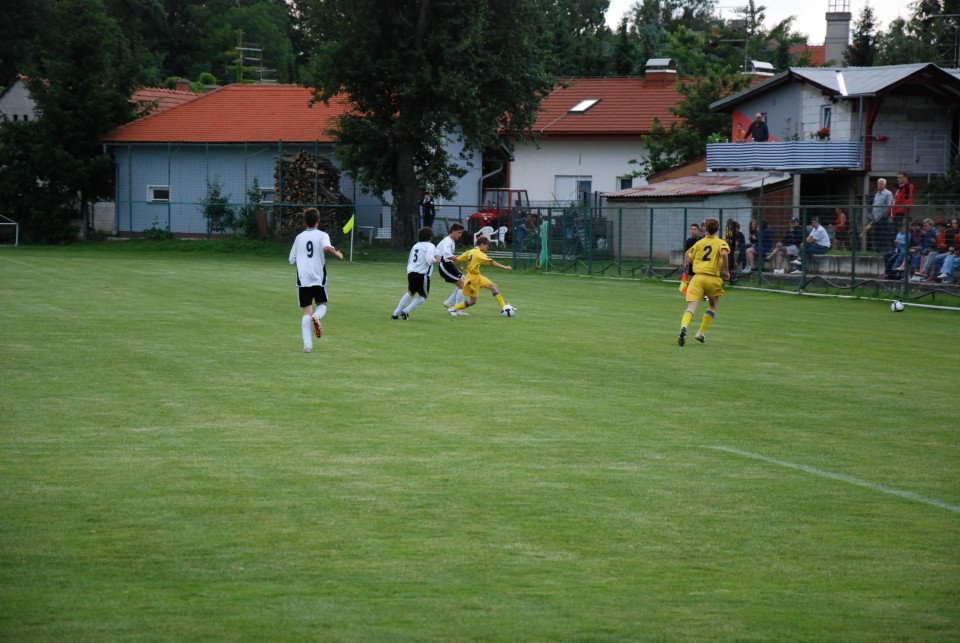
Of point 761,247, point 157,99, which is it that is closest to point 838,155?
point 761,247

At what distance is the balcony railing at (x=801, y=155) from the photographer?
38500 mm

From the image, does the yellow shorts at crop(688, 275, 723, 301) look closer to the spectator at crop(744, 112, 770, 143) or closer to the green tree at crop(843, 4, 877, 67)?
the spectator at crop(744, 112, 770, 143)

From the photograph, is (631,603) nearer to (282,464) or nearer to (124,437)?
(282,464)

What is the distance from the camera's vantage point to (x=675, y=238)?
114 ft

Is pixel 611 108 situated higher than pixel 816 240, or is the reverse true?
pixel 611 108

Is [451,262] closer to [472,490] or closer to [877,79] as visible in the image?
[472,490]

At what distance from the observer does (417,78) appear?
40.7 meters

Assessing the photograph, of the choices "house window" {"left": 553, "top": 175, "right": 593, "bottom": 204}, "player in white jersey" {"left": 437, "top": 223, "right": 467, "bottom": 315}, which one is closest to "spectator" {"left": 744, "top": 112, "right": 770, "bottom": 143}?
"house window" {"left": 553, "top": 175, "right": 593, "bottom": 204}

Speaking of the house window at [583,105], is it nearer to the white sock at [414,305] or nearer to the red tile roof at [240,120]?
the red tile roof at [240,120]

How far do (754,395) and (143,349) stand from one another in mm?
7699

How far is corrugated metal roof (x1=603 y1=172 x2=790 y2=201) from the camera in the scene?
3741 centimetres

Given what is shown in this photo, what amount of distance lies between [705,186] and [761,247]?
9160 millimetres

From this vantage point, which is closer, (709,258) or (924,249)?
(709,258)

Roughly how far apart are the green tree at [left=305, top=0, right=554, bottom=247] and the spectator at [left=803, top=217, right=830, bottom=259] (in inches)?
600
